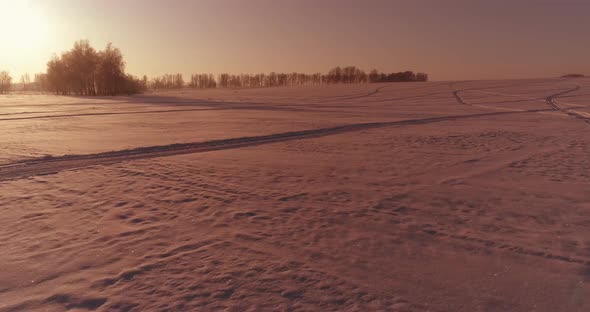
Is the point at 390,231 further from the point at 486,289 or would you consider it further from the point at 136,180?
the point at 136,180

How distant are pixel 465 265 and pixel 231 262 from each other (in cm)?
216

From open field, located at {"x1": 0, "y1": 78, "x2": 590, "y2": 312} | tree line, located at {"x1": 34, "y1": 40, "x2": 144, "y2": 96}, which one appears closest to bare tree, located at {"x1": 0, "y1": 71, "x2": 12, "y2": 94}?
tree line, located at {"x1": 34, "y1": 40, "x2": 144, "y2": 96}

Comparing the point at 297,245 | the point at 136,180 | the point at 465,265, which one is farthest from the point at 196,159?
the point at 465,265

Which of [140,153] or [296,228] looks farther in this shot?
[140,153]

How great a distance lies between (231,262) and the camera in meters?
3.59

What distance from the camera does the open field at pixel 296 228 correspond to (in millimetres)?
3066

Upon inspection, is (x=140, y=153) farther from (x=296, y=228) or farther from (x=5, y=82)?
(x=5, y=82)

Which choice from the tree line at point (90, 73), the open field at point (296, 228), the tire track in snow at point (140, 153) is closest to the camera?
the open field at point (296, 228)

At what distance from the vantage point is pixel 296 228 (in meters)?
4.36

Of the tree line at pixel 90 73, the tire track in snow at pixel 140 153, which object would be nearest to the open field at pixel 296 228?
the tire track in snow at pixel 140 153

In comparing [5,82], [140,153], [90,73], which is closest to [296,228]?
[140,153]

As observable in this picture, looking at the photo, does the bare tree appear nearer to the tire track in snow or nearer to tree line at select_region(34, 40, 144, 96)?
tree line at select_region(34, 40, 144, 96)

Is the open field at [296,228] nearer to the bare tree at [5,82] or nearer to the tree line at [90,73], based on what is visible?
the tree line at [90,73]

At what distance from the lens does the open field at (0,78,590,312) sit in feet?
10.1
